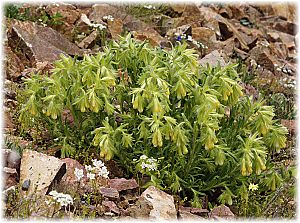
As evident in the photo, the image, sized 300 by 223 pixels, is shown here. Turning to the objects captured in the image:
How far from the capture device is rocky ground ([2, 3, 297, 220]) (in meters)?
5.48

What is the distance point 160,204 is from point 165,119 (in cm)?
69

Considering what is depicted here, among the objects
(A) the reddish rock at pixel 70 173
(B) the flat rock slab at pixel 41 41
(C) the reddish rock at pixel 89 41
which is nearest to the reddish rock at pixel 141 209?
(A) the reddish rock at pixel 70 173

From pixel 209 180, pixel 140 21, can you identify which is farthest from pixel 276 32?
pixel 209 180

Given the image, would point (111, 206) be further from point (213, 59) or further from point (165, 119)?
point (213, 59)

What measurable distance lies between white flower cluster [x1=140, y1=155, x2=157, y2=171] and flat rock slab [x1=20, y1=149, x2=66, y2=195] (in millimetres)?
671

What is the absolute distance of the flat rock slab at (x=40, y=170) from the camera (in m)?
5.46

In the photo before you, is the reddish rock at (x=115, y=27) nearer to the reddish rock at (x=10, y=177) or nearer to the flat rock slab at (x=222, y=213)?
the reddish rock at (x=10, y=177)

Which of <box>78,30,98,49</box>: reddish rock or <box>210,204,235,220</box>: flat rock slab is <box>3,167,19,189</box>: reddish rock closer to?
<box>210,204,235,220</box>: flat rock slab

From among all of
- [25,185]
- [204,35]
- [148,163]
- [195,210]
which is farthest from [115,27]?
[25,185]

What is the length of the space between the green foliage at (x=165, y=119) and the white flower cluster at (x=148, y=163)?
0.30 feet

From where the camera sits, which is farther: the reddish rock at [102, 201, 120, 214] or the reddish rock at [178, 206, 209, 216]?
the reddish rock at [178, 206, 209, 216]

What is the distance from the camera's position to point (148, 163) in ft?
18.5

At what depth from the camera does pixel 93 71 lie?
5879 millimetres

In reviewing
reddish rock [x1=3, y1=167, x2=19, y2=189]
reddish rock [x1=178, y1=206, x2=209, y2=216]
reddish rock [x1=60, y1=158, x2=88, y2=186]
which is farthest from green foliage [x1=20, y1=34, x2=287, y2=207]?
reddish rock [x1=3, y1=167, x2=19, y2=189]
